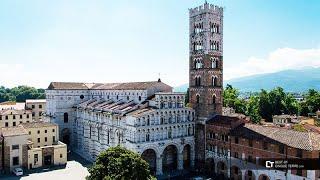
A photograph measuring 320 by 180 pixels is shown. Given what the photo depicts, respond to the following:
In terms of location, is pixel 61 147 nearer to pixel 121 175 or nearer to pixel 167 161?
pixel 167 161

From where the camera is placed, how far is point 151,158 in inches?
2359

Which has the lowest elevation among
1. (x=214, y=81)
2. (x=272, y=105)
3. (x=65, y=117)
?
(x=65, y=117)

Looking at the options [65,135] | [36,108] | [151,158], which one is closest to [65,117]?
[65,135]

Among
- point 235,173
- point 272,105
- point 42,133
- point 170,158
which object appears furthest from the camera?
point 272,105

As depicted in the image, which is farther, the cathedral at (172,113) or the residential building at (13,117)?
the residential building at (13,117)

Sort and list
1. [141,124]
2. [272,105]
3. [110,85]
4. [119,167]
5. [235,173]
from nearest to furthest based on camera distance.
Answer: [119,167], [235,173], [141,124], [110,85], [272,105]

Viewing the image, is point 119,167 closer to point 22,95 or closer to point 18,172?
point 18,172

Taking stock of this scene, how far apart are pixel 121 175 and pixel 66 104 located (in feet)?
152

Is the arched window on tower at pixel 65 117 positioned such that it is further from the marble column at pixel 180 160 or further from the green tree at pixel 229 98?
the green tree at pixel 229 98

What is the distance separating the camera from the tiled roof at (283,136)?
1676 inches

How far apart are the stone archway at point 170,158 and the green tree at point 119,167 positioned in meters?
19.9

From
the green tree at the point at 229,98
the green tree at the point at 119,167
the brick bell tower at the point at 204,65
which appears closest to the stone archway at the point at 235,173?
the brick bell tower at the point at 204,65

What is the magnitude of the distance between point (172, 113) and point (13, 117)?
5067 cm

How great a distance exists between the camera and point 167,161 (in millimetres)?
61750
